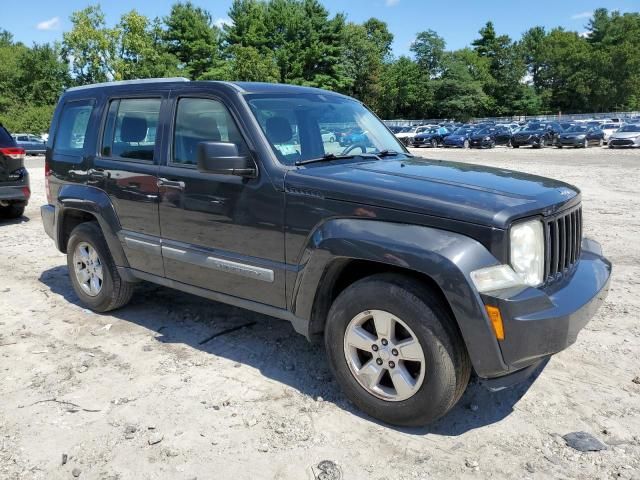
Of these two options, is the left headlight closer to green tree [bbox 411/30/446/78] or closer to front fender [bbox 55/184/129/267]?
front fender [bbox 55/184/129/267]

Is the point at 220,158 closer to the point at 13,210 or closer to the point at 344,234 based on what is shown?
the point at 344,234

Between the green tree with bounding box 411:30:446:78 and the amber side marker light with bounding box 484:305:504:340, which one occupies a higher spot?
the green tree with bounding box 411:30:446:78

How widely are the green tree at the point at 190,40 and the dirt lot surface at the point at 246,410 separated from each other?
62853mm

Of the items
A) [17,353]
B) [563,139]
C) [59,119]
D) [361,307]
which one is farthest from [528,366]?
[563,139]

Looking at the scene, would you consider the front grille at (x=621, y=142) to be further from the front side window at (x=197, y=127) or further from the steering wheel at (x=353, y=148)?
the front side window at (x=197, y=127)

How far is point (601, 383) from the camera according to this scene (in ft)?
Result: 12.4

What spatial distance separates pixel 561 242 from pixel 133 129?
3.37m

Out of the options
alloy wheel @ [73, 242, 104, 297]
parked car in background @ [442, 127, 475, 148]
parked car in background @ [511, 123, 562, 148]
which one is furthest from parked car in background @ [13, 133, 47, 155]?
alloy wheel @ [73, 242, 104, 297]

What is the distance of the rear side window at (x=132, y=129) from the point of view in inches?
176

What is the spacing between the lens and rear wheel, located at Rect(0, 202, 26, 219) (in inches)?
404

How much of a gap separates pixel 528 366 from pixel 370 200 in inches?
49.3

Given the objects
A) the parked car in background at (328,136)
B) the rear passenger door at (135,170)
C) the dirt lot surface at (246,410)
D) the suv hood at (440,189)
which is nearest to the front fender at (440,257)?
the suv hood at (440,189)

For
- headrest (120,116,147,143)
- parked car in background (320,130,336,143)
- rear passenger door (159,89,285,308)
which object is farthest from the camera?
headrest (120,116,147,143)

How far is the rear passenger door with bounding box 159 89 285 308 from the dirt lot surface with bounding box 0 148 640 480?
0.62 meters
